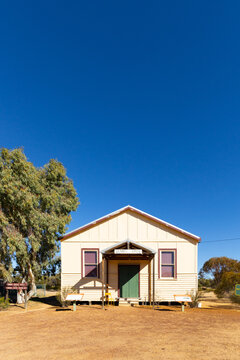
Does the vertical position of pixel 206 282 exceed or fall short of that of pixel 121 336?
it falls short

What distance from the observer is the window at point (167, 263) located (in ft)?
47.1

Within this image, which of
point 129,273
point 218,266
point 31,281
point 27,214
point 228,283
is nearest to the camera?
point 129,273

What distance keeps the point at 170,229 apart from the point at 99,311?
608 cm

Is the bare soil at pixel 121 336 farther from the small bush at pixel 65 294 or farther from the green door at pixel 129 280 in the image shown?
the green door at pixel 129 280

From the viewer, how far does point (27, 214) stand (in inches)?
625

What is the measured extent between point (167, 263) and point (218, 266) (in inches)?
849

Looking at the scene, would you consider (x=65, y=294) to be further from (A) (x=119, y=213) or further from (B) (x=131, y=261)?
(A) (x=119, y=213)

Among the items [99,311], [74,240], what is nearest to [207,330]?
[99,311]

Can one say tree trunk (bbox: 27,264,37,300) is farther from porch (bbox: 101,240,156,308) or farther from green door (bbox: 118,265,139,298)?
green door (bbox: 118,265,139,298)

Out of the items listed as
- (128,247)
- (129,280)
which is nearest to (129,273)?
(129,280)

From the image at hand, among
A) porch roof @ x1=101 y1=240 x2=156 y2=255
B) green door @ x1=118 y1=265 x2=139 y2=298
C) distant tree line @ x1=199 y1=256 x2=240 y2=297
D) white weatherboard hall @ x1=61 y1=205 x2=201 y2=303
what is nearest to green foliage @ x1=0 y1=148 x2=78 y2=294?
white weatherboard hall @ x1=61 y1=205 x2=201 y2=303

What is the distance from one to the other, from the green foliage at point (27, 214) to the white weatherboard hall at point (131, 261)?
7.12 ft

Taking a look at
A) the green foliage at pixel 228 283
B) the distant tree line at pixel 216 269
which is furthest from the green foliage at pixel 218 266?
the green foliage at pixel 228 283

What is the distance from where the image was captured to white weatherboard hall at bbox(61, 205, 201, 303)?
14.2 metres
